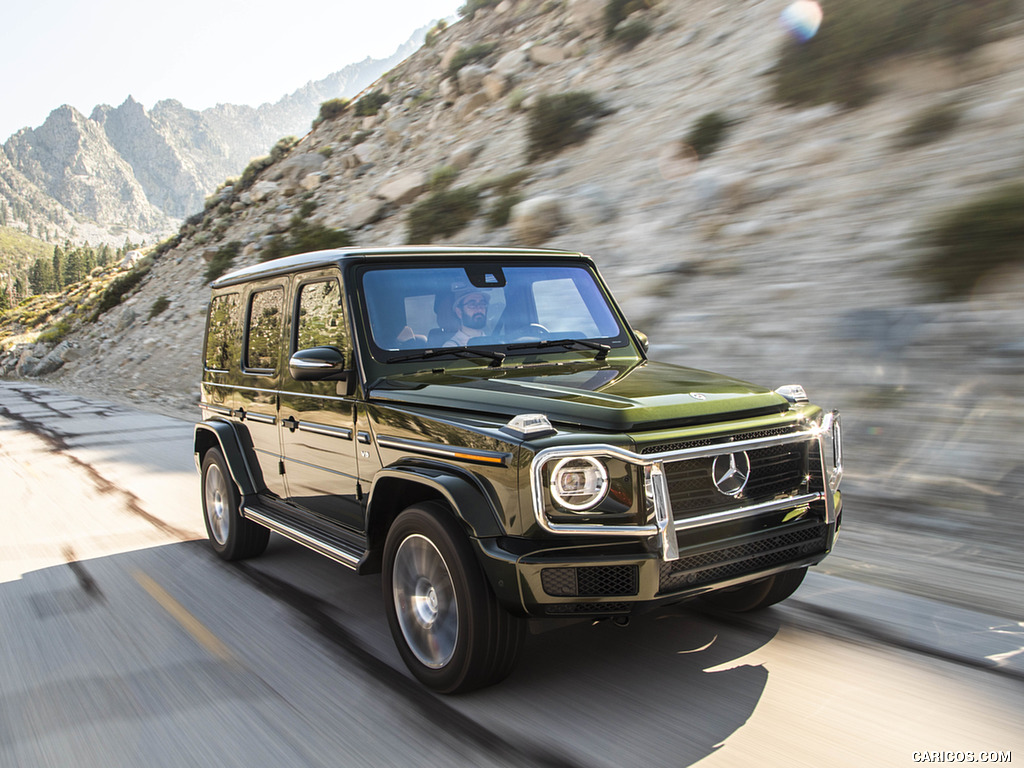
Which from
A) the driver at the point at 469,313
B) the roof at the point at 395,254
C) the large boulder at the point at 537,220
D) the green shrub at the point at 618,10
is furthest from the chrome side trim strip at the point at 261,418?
the green shrub at the point at 618,10

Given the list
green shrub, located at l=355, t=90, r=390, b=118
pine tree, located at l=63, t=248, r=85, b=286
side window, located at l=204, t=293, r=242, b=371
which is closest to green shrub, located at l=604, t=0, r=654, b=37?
green shrub, located at l=355, t=90, r=390, b=118

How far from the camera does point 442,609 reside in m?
3.44

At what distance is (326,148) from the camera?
2816cm

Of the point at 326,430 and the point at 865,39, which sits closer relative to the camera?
the point at 326,430

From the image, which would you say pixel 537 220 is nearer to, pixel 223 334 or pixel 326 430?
pixel 223 334

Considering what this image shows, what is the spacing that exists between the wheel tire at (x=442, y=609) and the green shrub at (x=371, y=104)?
26234 mm

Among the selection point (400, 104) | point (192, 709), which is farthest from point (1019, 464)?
point (400, 104)

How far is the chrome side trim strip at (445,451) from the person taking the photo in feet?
10.3

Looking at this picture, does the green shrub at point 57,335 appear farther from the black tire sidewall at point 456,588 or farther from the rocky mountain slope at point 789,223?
the black tire sidewall at point 456,588

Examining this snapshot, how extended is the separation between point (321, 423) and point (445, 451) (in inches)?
49.7

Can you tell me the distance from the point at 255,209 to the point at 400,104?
20.7 ft

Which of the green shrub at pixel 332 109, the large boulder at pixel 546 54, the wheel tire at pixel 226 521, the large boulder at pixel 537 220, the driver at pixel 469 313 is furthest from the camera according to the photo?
the green shrub at pixel 332 109

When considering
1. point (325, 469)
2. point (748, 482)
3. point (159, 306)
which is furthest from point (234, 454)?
point (159, 306)

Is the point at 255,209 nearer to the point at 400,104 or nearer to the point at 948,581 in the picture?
the point at 400,104
